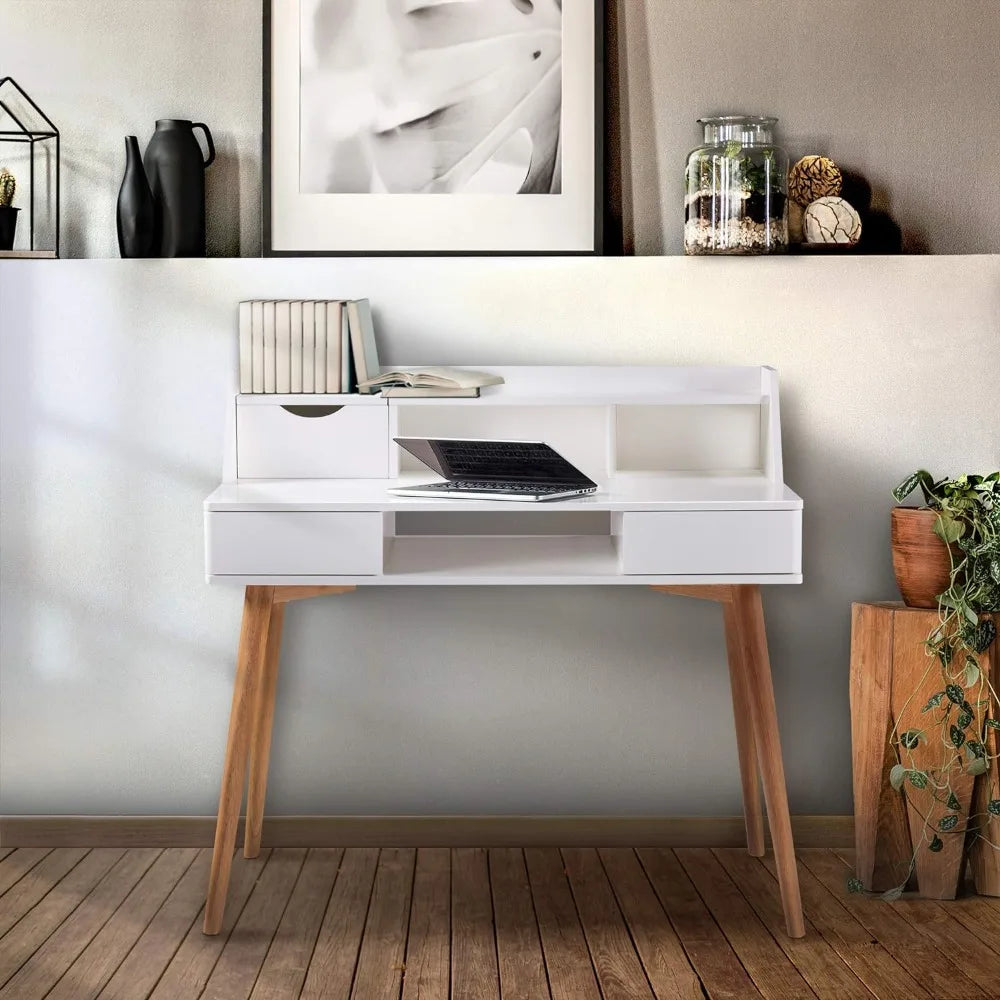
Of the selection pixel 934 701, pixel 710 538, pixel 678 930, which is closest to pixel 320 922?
pixel 678 930

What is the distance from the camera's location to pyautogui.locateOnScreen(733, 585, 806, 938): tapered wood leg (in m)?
2.19

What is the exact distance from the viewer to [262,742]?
8.33ft

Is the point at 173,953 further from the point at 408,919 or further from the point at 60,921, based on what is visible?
the point at 408,919

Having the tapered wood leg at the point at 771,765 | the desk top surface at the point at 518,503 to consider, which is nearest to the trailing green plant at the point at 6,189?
the desk top surface at the point at 518,503

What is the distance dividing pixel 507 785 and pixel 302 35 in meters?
1.80

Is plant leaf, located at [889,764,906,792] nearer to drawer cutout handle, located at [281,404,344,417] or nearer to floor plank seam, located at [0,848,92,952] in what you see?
drawer cutout handle, located at [281,404,344,417]

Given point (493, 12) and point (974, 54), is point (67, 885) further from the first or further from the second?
point (974, 54)

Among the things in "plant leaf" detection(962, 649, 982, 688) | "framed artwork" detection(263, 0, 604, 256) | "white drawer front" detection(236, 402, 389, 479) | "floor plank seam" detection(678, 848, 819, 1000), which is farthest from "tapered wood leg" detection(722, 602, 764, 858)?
"framed artwork" detection(263, 0, 604, 256)

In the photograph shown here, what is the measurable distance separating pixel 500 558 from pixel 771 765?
66 cm

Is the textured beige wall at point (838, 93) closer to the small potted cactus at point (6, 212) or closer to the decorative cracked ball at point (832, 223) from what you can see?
the decorative cracked ball at point (832, 223)

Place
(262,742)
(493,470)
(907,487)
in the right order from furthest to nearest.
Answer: (262,742) → (907,487) → (493,470)

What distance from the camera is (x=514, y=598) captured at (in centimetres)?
263

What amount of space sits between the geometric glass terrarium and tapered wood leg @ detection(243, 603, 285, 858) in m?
1.03

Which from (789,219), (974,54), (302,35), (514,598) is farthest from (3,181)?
(974,54)
